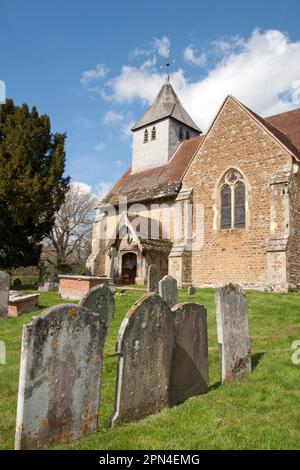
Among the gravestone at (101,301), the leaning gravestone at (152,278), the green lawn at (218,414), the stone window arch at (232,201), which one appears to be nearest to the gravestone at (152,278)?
the leaning gravestone at (152,278)

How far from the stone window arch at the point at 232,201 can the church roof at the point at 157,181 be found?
3.42m

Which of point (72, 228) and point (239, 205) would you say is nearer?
point (239, 205)

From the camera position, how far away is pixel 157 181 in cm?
2355

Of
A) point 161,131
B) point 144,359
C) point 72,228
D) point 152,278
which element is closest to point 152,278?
point 152,278

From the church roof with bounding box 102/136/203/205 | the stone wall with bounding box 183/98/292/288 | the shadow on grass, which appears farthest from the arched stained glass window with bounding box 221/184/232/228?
the shadow on grass

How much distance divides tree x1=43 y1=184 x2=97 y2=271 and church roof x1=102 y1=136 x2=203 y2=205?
496 inches

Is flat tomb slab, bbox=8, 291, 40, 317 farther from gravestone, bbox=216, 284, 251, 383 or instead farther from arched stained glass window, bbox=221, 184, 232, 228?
arched stained glass window, bbox=221, 184, 232, 228

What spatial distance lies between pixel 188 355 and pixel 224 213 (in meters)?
13.5

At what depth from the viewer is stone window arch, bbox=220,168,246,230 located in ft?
57.4

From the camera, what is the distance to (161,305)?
4.76m

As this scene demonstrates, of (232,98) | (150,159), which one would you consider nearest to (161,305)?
(232,98)

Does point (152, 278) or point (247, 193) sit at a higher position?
point (247, 193)

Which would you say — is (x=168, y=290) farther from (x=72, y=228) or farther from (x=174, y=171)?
(x=72, y=228)
